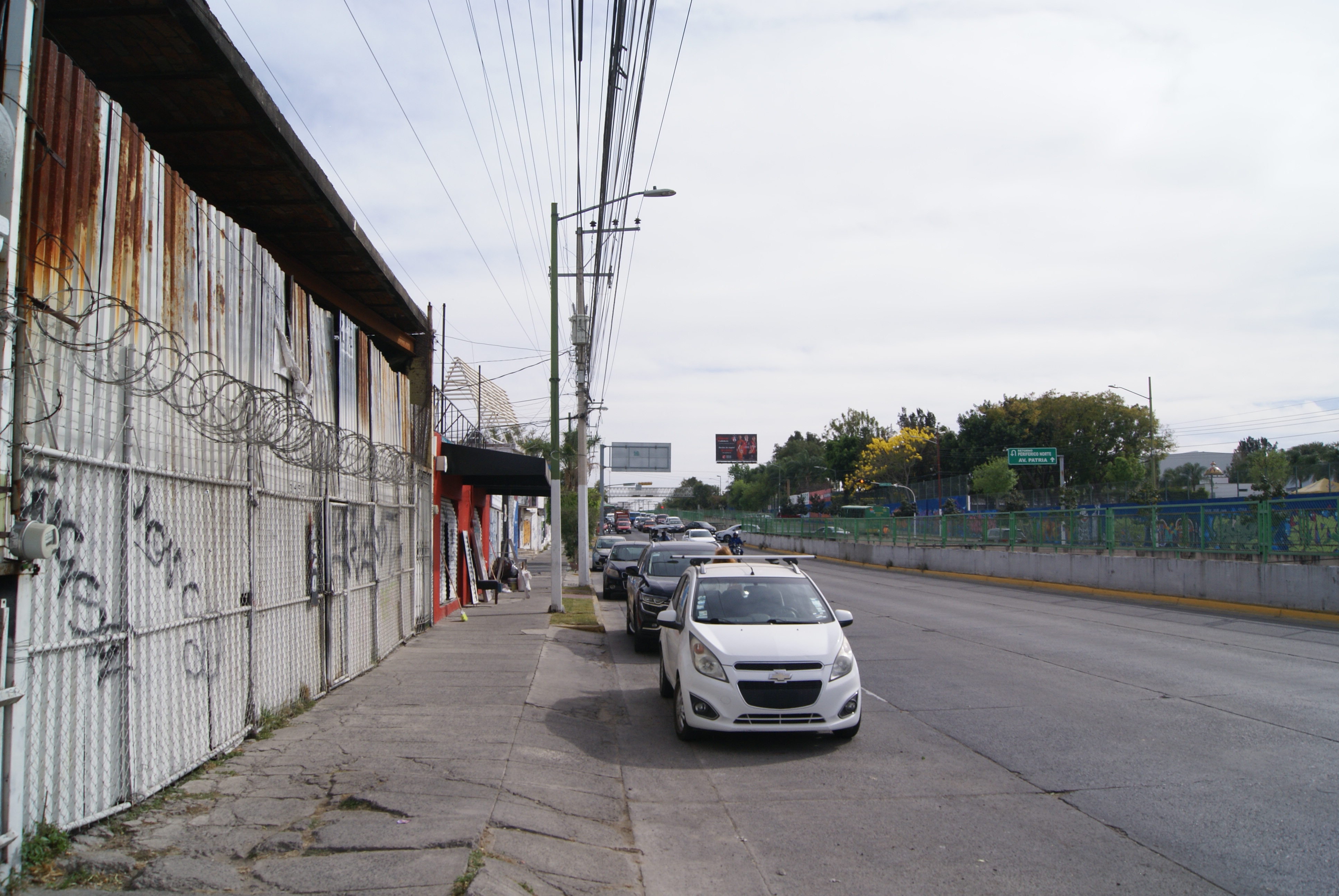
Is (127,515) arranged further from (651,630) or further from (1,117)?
(651,630)

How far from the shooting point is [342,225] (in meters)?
10.1

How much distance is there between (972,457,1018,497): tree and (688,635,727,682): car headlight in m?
61.3

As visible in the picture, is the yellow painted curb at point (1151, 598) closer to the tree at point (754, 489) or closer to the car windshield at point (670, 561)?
the car windshield at point (670, 561)

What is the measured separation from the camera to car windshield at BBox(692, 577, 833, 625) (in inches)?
363

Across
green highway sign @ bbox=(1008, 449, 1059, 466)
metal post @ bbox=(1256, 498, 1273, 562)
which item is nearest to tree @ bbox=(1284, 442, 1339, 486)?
green highway sign @ bbox=(1008, 449, 1059, 466)

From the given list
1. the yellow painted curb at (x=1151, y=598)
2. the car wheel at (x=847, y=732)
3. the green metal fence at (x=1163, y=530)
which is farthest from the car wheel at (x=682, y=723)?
the green metal fence at (x=1163, y=530)

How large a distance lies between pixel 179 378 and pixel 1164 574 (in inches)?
850

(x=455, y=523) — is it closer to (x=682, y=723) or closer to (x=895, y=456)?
(x=682, y=723)

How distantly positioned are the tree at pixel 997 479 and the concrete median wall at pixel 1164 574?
32594 millimetres

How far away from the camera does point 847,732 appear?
8164 millimetres

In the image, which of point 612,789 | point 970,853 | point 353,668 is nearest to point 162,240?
point 612,789

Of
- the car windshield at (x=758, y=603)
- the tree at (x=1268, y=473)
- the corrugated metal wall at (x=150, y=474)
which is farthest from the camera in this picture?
the tree at (x=1268, y=473)

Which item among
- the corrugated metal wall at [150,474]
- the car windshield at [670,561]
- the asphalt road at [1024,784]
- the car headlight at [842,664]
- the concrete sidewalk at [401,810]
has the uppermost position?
the corrugated metal wall at [150,474]

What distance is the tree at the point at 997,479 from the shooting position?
66.9 meters
